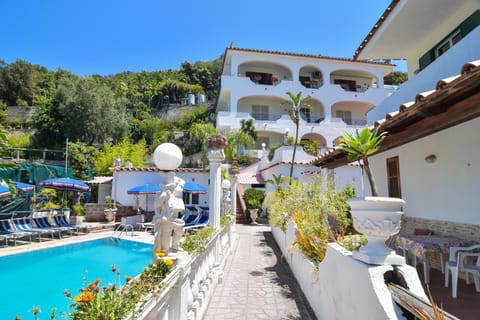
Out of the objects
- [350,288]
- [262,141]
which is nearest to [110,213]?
[262,141]

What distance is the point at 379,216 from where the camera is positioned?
10.3ft

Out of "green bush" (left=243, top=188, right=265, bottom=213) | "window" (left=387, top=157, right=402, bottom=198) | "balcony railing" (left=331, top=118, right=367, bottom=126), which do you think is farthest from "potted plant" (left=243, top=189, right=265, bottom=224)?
"balcony railing" (left=331, top=118, right=367, bottom=126)

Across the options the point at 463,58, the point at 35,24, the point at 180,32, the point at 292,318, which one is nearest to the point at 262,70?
the point at 180,32

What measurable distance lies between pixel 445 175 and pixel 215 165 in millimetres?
7004

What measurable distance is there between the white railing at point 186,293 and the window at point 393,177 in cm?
740

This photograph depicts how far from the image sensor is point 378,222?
3.16 metres

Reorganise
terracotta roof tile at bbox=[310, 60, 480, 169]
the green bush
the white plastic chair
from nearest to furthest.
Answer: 1. terracotta roof tile at bbox=[310, 60, 480, 169]
2. the white plastic chair
3. the green bush

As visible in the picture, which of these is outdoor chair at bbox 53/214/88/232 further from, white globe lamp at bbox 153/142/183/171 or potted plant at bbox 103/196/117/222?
white globe lamp at bbox 153/142/183/171

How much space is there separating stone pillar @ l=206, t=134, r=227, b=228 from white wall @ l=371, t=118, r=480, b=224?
258 inches

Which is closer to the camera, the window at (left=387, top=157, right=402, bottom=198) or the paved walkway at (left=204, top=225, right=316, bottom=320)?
the paved walkway at (left=204, top=225, right=316, bottom=320)

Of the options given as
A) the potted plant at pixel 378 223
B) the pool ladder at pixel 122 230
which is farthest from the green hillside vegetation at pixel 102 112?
the potted plant at pixel 378 223

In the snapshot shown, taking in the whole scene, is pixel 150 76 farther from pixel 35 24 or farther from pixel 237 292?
pixel 237 292

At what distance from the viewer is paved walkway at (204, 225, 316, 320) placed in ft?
20.7

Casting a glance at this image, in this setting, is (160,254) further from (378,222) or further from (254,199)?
(254,199)
